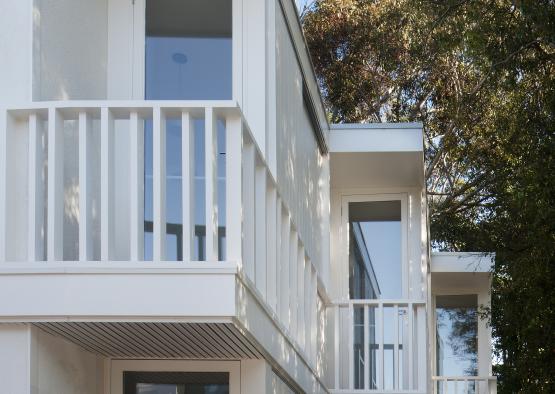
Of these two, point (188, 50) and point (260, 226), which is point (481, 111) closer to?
point (188, 50)

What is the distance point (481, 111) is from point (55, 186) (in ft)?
55.7

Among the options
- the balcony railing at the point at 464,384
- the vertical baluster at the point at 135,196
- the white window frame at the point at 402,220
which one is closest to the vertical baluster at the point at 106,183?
the vertical baluster at the point at 135,196

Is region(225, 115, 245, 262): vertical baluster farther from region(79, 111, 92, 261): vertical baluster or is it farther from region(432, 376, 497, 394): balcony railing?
region(432, 376, 497, 394): balcony railing

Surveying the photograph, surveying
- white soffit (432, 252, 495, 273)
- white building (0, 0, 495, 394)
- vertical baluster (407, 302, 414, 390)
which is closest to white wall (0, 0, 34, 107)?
white building (0, 0, 495, 394)

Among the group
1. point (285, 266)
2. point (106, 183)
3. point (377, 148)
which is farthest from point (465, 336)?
point (106, 183)

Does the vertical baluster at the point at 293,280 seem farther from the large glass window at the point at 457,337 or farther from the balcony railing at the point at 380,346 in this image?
the large glass window at the point at 457,337

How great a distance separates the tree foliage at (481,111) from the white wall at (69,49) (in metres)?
5.70

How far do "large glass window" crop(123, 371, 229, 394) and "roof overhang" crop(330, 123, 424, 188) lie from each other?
4.92 metres

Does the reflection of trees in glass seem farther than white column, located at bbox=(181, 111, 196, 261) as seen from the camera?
Yes

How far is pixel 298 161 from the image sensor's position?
9391 millimetres

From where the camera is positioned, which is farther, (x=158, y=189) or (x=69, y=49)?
(x=69, y=49)

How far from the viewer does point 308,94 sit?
10.6 m

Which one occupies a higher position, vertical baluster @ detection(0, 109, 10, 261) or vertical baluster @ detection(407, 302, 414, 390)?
vertical baluster @ detection(0, 109, 10, 261)

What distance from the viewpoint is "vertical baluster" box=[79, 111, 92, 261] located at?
17.7 feet
